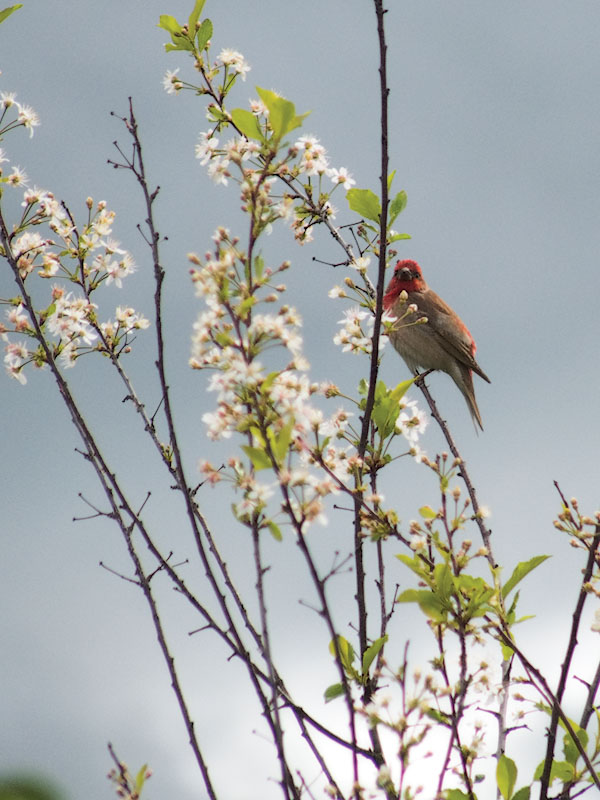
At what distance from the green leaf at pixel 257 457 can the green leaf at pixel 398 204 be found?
91.8 inches

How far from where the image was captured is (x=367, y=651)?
3.65m

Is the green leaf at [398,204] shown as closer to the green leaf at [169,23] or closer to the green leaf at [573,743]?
the green leaf at [169,23]

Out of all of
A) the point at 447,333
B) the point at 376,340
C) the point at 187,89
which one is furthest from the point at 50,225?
the point at 447,333

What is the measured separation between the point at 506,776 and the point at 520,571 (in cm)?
86

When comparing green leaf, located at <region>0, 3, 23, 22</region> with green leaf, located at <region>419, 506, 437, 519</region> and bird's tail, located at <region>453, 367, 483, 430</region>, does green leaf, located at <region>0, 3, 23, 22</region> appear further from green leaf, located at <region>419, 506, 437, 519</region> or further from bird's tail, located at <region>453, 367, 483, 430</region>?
bird's tail, located at <region>453, 367, 483, 430</region>

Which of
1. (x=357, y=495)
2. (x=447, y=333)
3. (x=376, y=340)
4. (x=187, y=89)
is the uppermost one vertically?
(x=447, y=333)

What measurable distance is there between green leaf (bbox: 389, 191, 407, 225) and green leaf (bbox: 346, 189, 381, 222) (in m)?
0.08

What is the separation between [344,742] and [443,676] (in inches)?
20.4

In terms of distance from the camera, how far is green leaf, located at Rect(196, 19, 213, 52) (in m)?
5.39

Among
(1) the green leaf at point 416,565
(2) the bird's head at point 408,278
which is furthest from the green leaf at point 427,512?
(2) the bird's head at point 408,278

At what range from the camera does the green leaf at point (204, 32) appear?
5395mm

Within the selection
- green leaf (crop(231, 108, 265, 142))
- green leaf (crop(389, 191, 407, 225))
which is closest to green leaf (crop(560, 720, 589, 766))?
green leaf (crop(389, 191, 407, 225))

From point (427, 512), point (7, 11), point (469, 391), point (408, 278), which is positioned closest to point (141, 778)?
point (427, 512)

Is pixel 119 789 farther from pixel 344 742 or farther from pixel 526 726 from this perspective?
pixel 526 726
